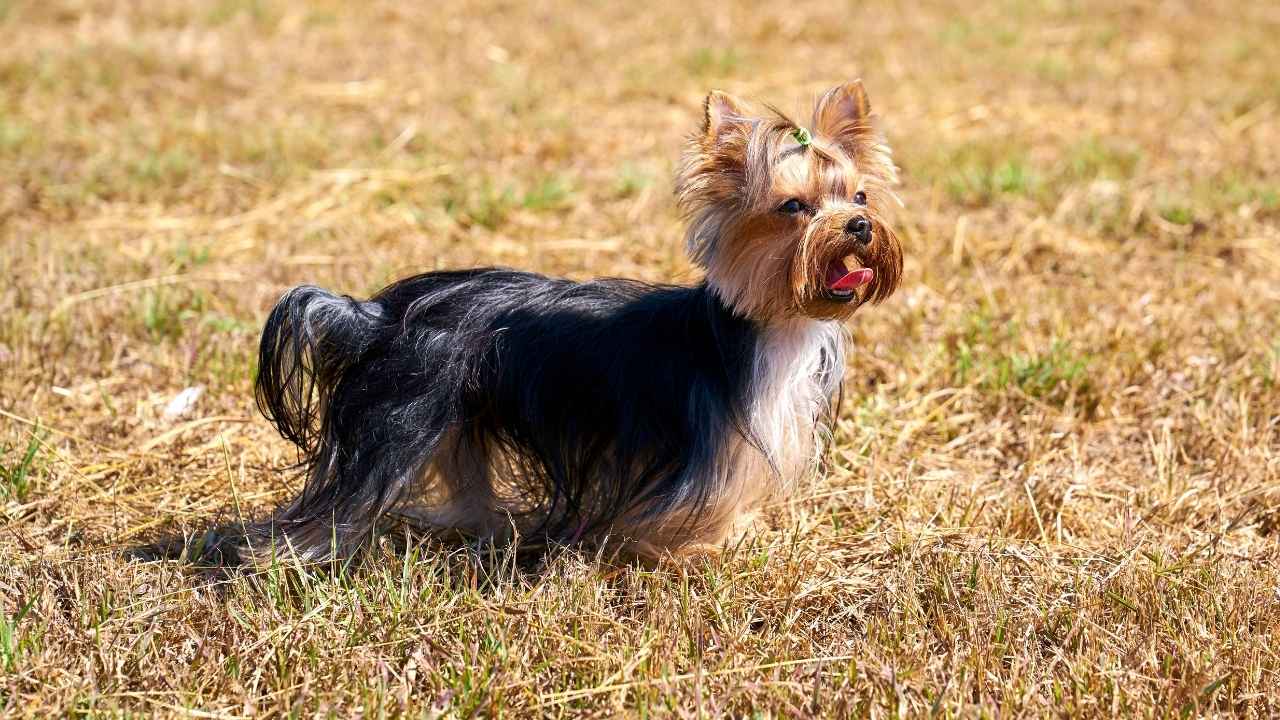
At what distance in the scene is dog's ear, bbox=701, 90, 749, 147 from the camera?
138 inches

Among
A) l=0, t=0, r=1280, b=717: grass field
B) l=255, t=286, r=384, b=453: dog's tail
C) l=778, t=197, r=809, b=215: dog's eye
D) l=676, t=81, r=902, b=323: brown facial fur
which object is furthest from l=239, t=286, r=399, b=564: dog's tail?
l=778, t=197, r=809, b=215: dog's eye

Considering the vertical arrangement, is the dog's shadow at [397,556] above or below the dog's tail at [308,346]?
below

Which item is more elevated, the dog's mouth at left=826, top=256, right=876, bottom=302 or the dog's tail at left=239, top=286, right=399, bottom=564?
the dog's mouth at left=826, top=256, right=876, bottom=302

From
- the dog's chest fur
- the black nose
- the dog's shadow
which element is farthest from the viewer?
the dog's shadow

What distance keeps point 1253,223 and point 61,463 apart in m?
6.45

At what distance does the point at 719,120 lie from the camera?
353cm

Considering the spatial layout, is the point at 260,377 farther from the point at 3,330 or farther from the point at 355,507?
the point at 3,330

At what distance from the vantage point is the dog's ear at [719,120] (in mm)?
3508

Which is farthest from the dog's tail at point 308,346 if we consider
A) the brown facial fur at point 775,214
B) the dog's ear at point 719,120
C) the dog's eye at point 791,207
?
the dog's eye at point 791,207

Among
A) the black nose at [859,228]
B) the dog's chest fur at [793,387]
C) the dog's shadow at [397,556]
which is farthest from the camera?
the dog's shadow at [397,556]

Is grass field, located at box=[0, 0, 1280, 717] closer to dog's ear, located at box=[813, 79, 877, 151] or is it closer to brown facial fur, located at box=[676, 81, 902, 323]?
brown facial fur, located at box=[676, 81, 902, 323]

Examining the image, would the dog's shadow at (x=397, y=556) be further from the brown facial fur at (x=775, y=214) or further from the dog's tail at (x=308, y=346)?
the brown facial fur at (x=775, y=214)

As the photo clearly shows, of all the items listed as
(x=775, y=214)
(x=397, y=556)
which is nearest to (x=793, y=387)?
(x=775, y=214)

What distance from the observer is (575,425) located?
3648 mm
